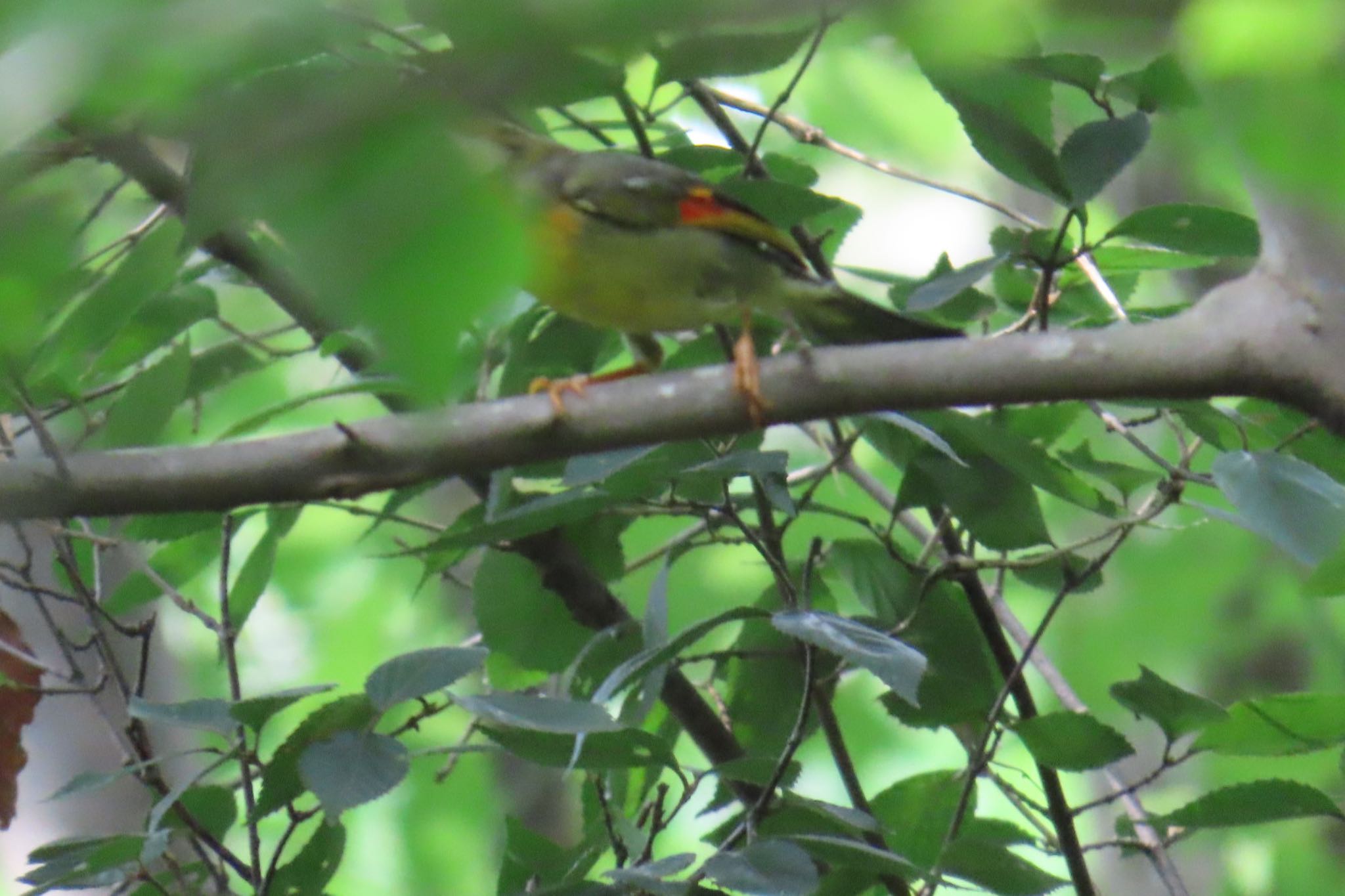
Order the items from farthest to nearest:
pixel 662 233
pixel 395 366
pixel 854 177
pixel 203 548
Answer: pixel 854 177
pixel 662 233
pixel 203 548
pixel 395 366

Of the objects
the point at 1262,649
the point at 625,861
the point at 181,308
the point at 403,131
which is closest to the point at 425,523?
the point at 181,308

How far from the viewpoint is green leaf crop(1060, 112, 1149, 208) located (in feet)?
6.89

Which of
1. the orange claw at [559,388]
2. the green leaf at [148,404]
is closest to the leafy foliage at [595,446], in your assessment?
the green leaf at [148,404]

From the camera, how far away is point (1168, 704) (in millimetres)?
2168

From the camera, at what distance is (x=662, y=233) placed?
292 centimetres

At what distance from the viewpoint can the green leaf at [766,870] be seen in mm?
1864

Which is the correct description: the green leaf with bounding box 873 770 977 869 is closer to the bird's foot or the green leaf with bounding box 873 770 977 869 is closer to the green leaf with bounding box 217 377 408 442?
the bird's foot

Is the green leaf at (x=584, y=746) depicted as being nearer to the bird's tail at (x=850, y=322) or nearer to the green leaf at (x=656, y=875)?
the green leaf at (x=656, y=875)

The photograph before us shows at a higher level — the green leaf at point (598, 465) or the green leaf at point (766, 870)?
the green leaf at point (598, 465)

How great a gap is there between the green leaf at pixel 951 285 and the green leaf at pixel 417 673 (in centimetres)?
96

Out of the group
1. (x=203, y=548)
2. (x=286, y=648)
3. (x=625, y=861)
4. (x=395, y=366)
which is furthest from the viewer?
(x=286, y=648)

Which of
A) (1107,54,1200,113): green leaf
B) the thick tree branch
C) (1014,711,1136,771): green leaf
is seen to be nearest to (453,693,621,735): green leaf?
the thick tree branch

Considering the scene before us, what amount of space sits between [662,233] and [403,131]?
234 cm

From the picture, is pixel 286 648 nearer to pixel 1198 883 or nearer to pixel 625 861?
pixel 1198 883
